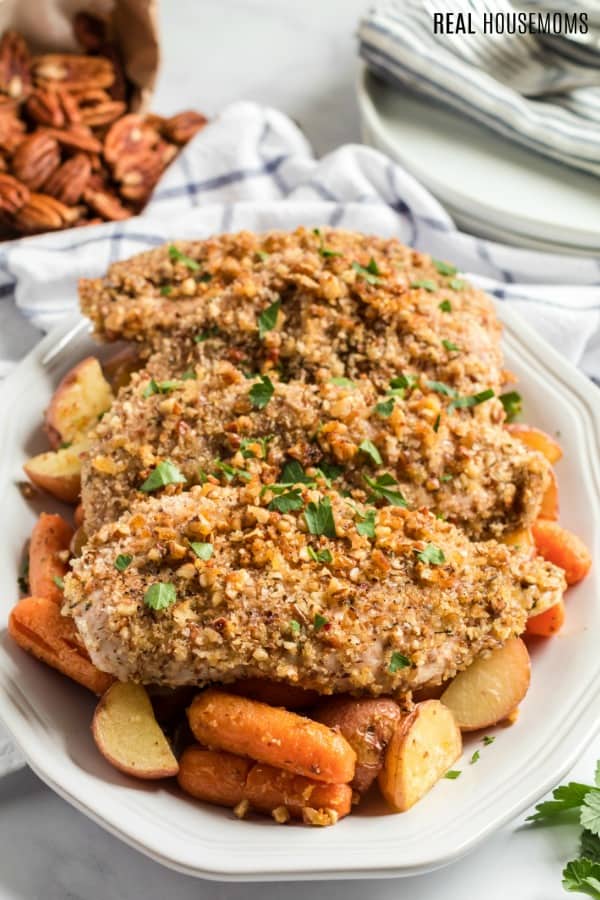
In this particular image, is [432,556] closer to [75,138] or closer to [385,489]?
[385,489]

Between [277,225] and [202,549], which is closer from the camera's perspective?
[202,549]

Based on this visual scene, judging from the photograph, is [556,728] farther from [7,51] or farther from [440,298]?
[7,51]

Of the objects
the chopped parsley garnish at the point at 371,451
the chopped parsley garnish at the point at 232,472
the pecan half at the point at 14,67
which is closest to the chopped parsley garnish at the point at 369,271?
the chopped parsley garnish at the point at 371,451

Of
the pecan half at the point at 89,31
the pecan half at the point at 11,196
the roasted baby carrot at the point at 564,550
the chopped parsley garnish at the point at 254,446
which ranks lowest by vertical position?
the roasted baby carrot at the point at 564,550

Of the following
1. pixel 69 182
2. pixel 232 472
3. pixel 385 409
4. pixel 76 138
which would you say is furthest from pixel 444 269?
pixel 76 138

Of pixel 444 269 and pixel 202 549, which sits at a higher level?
pixel 444 269

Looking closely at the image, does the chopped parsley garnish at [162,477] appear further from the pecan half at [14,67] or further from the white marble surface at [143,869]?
the pecan half at [14,67]

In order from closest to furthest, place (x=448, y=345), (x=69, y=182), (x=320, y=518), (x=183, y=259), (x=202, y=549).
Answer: (x=202, y=549)
(x=320, y=518)
(x=448, y=345)
(x=183, y=259)
(x=69, y=182)
